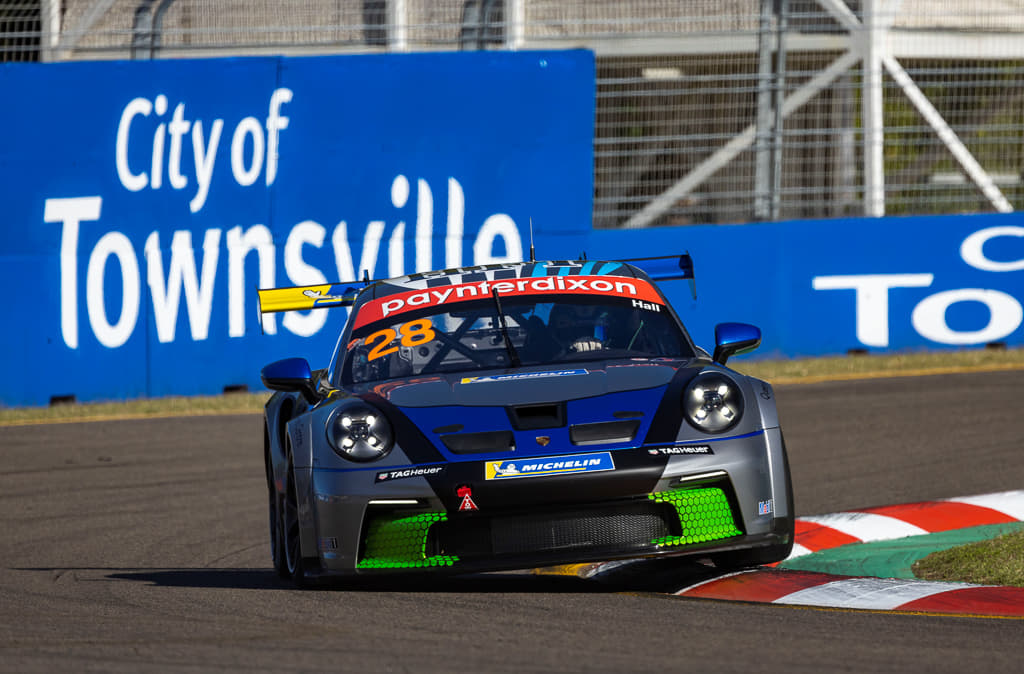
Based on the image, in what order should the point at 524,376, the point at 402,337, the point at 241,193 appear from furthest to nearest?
the point at 241,193 → the point at 402,337 → the point at 524,376

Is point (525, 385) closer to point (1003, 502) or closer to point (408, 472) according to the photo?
point (408, 472)

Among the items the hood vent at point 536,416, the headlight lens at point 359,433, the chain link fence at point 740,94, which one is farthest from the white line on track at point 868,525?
the chain link fence at point 740,94

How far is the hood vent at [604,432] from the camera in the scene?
17.9 feet

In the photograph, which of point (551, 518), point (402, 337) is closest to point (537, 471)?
point (551, 518)

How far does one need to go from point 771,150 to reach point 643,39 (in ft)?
4.92

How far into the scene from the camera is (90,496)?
31.5 feet

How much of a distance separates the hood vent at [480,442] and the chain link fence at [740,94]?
9.32 metres

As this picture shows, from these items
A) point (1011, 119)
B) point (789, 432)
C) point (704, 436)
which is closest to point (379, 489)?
point (704, 436)

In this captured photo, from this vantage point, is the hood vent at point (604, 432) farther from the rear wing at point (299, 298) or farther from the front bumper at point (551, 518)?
the rear wing at point (299, 298)

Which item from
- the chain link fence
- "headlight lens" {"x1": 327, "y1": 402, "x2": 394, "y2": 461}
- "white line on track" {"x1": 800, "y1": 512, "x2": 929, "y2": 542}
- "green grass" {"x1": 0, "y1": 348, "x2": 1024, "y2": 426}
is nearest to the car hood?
"headlight lens" {"x1": 327, "y1": 402, "x2": 394, "y2": 461}

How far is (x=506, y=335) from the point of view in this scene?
6.61 meters

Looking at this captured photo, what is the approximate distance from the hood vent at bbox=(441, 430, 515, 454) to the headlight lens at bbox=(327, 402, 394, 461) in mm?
211

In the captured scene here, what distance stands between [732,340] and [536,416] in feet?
4.05

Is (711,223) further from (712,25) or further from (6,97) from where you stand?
(6,97)
